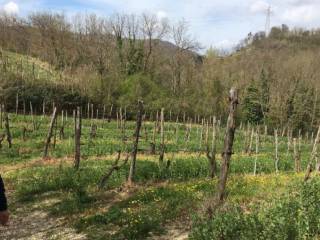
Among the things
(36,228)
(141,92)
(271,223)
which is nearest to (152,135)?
(141,92)

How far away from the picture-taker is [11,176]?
2134 cm

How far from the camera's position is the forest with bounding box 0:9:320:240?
12234 millimetres

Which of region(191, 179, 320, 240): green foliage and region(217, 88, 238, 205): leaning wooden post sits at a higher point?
region(217, 88, 238, 205): leaning wooden post

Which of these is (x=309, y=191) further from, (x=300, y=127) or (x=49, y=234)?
(x=300, y=127)

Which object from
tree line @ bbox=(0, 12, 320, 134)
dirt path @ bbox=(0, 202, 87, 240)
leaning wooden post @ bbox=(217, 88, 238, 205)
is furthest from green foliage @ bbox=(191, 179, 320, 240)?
tree line @ bbox=(0, 12, 320, 134)

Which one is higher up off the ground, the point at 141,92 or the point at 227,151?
the point at 141,92

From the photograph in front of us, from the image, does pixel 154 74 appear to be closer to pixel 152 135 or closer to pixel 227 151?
pixel 152 135

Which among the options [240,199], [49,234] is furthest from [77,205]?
[240,199]

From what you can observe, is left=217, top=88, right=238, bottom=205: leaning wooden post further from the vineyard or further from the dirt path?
the dirt path

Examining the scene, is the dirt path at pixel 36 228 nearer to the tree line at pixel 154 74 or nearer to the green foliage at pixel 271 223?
the green foliage at pixel 271 223

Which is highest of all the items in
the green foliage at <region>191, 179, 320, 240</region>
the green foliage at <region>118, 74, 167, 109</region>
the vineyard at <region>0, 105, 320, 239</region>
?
the green foliage at <region>118, 74, 167, 109</region>

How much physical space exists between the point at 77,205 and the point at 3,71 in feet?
169

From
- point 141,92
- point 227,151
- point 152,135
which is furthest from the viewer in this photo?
point 141,92

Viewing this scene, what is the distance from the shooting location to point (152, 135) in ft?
146
